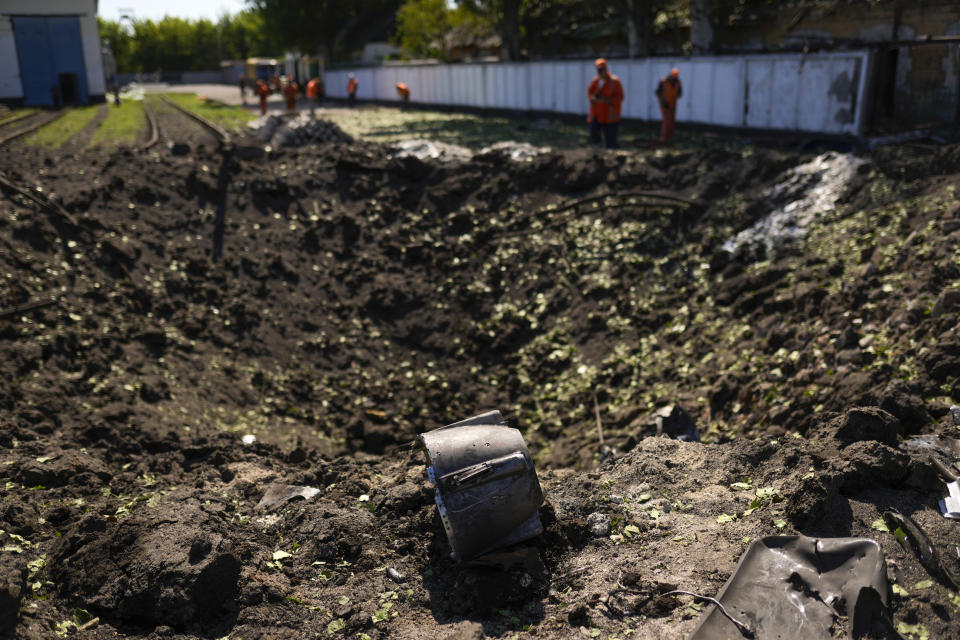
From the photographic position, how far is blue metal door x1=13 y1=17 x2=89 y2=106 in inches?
1363

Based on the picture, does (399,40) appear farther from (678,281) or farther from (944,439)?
(944,439)

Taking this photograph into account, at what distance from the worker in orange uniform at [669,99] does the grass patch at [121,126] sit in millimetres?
13982

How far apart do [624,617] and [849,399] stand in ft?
10.2

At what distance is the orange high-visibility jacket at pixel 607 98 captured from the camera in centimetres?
1497

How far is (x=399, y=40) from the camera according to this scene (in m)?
52.8

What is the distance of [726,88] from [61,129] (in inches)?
807

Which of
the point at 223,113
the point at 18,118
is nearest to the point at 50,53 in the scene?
the point at 18,118

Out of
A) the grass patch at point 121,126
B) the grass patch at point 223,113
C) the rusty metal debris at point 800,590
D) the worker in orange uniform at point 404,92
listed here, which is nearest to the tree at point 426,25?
the worker in orange uniform at point 404,92

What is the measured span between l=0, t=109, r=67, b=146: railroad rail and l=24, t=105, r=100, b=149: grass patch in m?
0.19

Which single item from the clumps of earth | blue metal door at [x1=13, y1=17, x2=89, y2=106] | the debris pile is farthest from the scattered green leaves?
blue metal door at [x1=13, y1=17, x2=89, y2=106]

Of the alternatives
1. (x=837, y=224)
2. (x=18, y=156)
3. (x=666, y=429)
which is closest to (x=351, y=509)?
(x=666, y=429)

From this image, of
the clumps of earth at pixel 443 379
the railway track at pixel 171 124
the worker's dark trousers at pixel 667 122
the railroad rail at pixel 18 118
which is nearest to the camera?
the clumps of earth at pixel 443 379

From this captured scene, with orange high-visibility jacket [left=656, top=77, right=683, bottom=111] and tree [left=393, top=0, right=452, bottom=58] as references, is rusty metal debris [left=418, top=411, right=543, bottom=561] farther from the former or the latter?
tree [left=393, top=0, right=452, bottom=58]

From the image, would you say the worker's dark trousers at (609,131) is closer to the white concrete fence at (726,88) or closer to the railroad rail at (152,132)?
the white concrete fence at (726,88)
